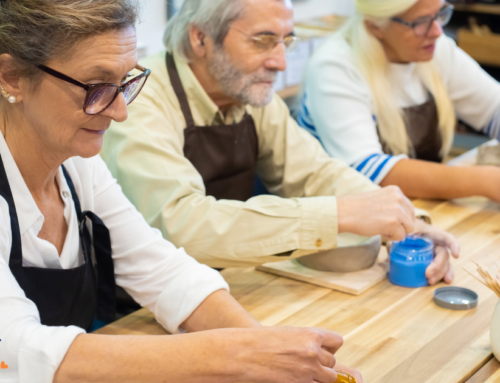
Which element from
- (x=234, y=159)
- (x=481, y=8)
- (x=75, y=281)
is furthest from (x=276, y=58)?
(x=481, y=8)

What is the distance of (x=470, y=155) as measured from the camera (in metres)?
2.63

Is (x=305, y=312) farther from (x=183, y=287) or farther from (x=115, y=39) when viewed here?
(x=115, y=39)

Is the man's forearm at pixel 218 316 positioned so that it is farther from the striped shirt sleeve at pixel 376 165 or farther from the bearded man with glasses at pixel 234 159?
the striped shirt sleeve at pixel 376 165

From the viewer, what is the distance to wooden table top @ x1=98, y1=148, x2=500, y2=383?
4.08 feet

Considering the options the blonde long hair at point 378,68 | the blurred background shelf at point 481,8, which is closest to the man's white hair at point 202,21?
the blonde long hair at point 378,68

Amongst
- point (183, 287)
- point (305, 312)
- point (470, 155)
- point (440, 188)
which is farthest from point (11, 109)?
point (470, 155)

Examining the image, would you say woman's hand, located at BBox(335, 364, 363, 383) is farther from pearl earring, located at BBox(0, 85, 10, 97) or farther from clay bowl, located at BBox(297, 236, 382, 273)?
pearl earring, located at BBox(0, 85, 10, 97)

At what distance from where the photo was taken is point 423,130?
2.60m

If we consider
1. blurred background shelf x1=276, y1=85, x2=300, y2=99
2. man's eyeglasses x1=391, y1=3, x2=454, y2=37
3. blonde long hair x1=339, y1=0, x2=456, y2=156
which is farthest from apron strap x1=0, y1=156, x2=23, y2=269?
blurred background shelf x1=276, y1=85, x2=300, y2=99

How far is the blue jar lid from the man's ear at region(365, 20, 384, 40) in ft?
3.37

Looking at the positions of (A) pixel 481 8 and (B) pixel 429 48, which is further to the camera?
(A) pixel 481 8

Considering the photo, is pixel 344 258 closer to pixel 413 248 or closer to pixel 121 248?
pixel 413 248

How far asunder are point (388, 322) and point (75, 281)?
2.22 ft

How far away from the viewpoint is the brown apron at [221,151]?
1.89 metres
